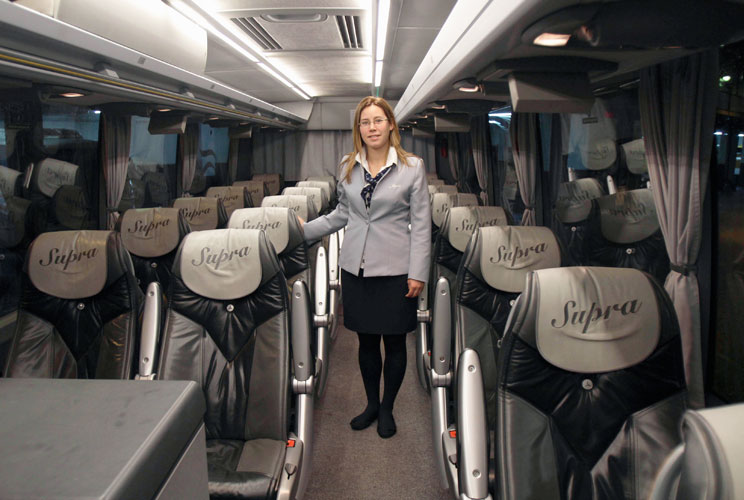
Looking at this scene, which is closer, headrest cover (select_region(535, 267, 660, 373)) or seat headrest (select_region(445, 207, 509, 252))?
headrest cover (select_region(535, 267, 660, 373))

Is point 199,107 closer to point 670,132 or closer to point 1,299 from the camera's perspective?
point 1,299

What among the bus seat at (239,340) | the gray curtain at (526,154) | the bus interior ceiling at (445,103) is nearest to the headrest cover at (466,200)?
the bus interior ceiling at (445,103)

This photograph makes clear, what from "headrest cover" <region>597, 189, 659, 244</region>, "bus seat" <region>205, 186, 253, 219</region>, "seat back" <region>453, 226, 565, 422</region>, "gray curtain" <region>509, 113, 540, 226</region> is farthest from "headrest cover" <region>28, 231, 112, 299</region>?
"bus seat" <region>205, 186, 253, 219</region>

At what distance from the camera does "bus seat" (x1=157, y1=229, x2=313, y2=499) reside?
87.0 inches

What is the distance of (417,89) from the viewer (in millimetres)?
4059

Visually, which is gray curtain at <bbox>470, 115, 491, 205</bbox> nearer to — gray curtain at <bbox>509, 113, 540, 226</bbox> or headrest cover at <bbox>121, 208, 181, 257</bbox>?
gray curtain at <bbox>509, 113, 540, 226</bbox>

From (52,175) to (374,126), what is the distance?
119 inches

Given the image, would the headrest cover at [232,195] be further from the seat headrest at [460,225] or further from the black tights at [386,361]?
the black tights at [386,361]

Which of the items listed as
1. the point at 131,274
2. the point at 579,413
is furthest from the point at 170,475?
the point at 131,274

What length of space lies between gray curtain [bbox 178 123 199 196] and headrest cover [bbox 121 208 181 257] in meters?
3.61

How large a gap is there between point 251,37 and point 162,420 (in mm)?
5407

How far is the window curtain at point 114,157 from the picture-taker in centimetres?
486

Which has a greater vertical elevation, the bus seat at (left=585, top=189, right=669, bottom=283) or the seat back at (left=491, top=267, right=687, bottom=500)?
the bus seat at (left=585, top=189, right=669, bottom=283)

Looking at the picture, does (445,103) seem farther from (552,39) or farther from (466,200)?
(552,39)
